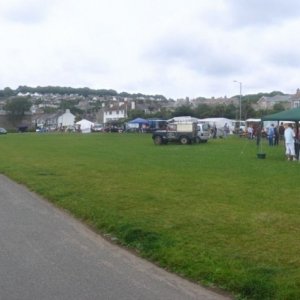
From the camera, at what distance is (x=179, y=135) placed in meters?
46.0

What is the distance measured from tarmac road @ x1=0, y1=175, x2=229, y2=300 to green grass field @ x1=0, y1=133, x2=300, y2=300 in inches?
13.4

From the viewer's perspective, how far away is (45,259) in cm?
761

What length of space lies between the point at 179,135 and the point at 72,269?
39.1 meters

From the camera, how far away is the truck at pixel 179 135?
45.6 metres

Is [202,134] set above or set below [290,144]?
below

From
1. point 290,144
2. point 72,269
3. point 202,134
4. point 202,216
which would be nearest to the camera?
point 72,269

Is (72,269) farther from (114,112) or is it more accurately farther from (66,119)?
(66,119)

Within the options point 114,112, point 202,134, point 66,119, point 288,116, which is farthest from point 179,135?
point 66,119

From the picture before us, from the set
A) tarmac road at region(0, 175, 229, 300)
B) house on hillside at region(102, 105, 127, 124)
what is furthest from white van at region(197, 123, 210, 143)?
house on hillside at region(102, 105, 127, 124)

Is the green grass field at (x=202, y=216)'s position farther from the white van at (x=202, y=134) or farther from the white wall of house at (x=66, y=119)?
the white wall of house at (x=66, y=119)

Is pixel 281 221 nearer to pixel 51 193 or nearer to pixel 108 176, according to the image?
pixel 51 193

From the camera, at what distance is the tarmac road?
6.11m

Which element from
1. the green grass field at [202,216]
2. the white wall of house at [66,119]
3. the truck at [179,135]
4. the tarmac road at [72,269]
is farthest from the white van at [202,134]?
the white wall of house at [66,119]

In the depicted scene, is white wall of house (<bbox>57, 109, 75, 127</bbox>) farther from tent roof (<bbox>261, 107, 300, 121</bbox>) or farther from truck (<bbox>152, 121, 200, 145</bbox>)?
tent roof (<bbox>261, 107, 300, 121</bbox>)
